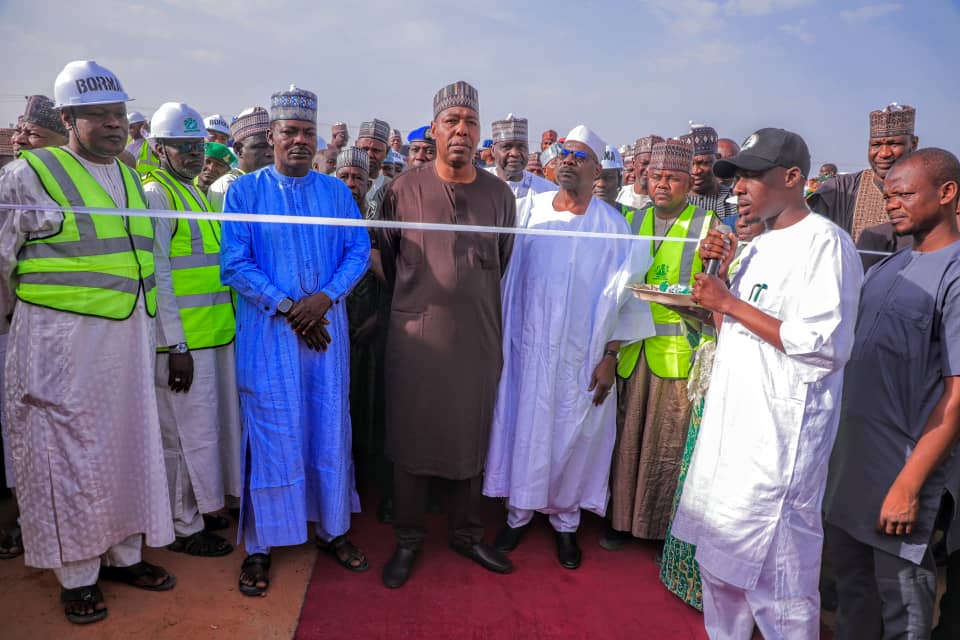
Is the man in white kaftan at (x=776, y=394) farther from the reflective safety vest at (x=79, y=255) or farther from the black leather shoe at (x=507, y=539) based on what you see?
the reflective safety vest at (x=79, y=255)

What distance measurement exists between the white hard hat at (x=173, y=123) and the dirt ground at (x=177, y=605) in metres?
2.37

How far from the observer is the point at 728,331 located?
2463 millimetres

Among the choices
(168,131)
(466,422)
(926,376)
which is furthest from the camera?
(168,131)

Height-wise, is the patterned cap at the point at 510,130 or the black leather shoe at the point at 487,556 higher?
the patterned cap at the point at 510,130

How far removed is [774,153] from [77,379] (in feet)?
9.99

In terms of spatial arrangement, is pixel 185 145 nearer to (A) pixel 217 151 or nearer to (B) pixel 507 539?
(A) pixel 217 151

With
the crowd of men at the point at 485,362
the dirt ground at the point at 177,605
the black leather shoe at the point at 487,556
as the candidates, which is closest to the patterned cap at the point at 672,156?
the crowd of men at the point at 485,362

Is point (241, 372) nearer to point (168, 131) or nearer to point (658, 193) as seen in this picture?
point (168, 131)

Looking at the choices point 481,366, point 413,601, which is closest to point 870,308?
point 481,366

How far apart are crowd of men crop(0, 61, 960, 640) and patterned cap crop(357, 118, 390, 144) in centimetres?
142

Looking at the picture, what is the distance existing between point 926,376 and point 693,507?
0.97 metres

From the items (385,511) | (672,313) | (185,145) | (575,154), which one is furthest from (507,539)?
(185,145)

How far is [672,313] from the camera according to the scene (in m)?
3.53

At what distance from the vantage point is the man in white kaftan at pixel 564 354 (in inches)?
138
